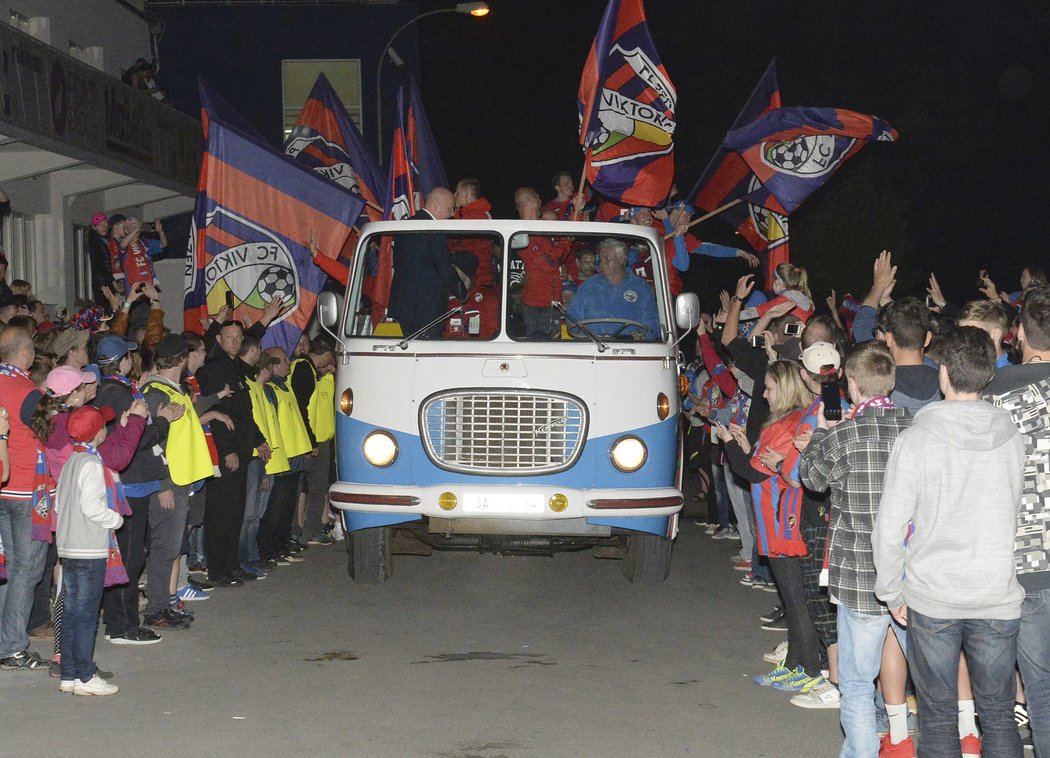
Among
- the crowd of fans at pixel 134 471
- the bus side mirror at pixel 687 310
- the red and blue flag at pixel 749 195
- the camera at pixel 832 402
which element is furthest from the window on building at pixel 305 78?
the camera at pixel 832 402

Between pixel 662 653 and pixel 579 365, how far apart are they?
234cm

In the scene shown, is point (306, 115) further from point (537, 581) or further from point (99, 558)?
point (99, 558)

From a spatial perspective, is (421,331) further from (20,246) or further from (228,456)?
(20,246)

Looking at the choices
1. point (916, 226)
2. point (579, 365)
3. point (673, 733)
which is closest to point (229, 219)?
point (579, 365)

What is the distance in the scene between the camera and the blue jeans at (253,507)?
1177 cm

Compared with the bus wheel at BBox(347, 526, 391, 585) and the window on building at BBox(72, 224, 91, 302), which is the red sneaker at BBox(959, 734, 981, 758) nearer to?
the bus wheel at BBox(347, 526, 391, 585)

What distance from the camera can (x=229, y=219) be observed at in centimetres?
1327

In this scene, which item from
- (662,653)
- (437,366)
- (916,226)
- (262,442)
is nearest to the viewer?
(662,653)

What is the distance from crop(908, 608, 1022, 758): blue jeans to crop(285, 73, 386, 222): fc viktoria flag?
1208 centimetres

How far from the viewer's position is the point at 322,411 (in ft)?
46.3

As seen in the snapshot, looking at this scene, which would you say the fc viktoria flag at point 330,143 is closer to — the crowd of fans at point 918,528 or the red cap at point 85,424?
the red cap at point 85,424

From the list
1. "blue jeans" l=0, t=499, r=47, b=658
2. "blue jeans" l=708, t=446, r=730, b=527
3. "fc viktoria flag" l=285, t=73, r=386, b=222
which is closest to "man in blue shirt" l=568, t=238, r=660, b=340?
"blue jeans" l=708, t=446, r=730, b=527

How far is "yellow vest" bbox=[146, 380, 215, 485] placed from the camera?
950 centimetres

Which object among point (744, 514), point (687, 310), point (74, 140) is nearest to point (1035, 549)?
point (687, 310)
